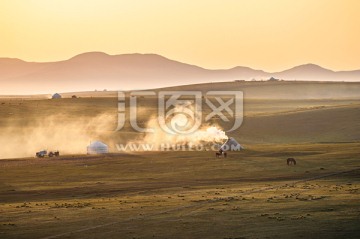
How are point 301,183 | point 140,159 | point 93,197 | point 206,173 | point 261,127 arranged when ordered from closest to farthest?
point 93,197 < point 301,183 < point 206,173 < point 140,159 < point 261,127

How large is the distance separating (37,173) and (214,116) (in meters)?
78.9

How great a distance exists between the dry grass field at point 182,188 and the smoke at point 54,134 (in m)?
0.22

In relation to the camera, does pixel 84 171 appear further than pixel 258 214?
Yes

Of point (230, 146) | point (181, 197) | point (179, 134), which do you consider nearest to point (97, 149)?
point (230, 146)

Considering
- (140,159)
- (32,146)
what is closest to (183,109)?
(32,146)

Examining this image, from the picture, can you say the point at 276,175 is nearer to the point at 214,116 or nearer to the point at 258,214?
the point at 258,214

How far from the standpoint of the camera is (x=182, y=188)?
221ft

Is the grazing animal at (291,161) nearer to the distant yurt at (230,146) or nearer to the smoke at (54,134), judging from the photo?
the distant yurt at (230,146)

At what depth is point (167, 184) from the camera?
71500 millimetres

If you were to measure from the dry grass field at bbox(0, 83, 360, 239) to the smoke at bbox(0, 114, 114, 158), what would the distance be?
0.22 m

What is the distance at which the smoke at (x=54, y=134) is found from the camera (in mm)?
122375
